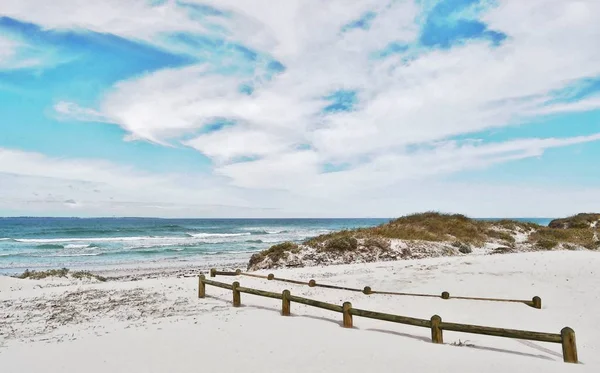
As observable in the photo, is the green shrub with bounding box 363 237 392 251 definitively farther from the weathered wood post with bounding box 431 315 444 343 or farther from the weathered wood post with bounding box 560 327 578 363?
the weathered wood post with bounding box 560 327 578 363

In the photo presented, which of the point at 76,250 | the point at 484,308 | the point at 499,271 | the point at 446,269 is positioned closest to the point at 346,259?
the point at 446,269

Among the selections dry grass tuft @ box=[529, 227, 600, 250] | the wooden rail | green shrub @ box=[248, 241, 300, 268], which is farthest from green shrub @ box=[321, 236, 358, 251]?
the wooden rail

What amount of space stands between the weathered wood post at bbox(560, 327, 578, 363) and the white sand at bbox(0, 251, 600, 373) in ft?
0.64

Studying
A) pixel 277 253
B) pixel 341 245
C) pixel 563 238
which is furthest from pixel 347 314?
pixel 563 238

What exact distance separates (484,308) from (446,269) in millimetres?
6593

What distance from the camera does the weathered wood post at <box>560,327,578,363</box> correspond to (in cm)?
714

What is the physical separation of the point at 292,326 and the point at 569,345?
6152 millimetres

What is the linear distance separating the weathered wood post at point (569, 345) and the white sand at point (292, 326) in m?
0.19

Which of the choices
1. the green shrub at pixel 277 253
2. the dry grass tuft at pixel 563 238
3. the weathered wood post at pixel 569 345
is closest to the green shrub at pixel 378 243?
the green shrub at pixel 277 253

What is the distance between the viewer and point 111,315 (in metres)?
12.0

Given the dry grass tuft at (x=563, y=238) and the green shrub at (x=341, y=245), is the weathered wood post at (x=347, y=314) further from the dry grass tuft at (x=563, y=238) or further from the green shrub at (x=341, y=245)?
the dry grass tuft at (x=563, y=238)

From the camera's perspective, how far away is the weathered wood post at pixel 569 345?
7.14 m

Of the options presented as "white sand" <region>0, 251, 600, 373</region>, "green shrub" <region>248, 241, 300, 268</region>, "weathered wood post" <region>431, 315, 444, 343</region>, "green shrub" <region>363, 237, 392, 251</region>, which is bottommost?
"white sand" <region>0, 251, 600, 373</region>

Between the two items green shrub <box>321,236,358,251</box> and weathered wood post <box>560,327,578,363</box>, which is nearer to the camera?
weathered wood post <box>560,327,578,363</box>
